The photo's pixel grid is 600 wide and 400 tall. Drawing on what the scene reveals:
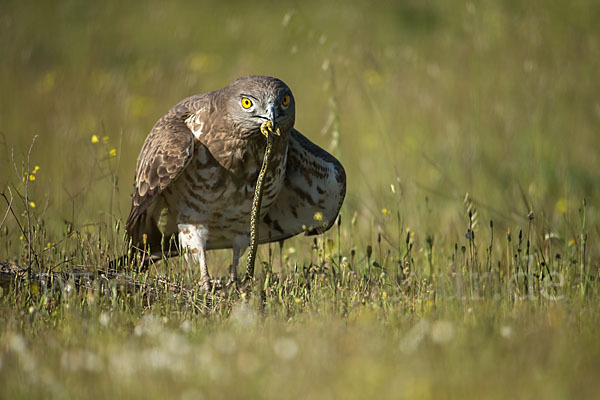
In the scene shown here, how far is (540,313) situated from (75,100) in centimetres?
794

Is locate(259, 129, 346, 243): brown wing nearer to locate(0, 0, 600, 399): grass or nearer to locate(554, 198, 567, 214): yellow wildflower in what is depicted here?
locate(0, 0, 600, 399): grass

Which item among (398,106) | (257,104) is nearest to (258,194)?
(257,104)

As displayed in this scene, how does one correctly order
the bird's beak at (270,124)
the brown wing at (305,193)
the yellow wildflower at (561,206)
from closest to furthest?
the bird's beak at (270,124) < the brown wing at (305,193) < the yellow wildflower at (561,206)

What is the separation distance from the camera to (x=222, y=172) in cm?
494

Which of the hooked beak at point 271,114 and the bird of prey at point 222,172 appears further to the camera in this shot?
the bird of prey at point 222,172

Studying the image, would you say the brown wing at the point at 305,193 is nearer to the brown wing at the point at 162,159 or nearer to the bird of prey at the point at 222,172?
the bird of prey at the point at 222,172

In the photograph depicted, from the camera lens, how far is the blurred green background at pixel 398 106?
25.1ft

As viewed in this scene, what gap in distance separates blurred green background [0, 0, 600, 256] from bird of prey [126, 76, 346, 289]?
141 centimetres

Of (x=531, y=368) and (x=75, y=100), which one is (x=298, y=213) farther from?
(x=75, y=100)

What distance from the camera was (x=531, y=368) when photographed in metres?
2.80

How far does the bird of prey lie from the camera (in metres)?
4.72

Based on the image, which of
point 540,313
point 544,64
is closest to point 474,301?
point 540,313

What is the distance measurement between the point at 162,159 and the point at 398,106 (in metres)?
5.99

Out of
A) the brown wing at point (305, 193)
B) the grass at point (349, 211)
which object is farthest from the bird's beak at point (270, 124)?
the grass at point (349, 211)
